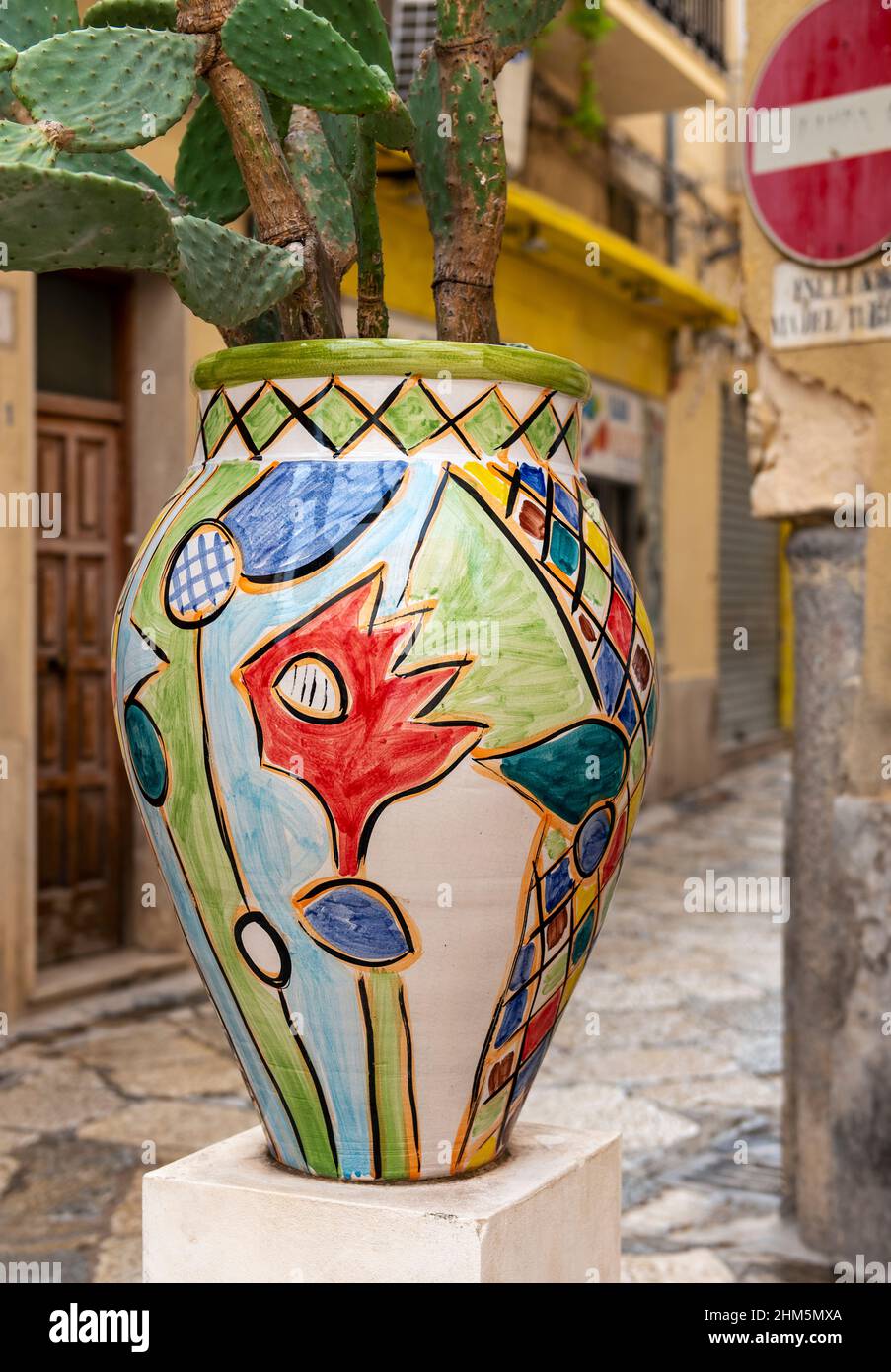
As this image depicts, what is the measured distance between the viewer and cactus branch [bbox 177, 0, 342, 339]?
177 centimetres

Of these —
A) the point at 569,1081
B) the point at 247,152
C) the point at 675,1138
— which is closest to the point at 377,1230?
the point at 247,152

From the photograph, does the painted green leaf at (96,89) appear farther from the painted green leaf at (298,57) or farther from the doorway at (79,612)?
the doorway at (79,612)

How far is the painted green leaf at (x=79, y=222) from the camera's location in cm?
148

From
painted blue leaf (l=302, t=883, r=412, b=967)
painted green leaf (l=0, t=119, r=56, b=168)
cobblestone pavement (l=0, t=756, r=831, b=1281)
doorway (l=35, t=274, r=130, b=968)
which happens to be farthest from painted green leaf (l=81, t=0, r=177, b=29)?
doorway (l=35, t=274, r=130, b=968)

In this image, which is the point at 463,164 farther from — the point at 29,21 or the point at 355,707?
the point at 355,707

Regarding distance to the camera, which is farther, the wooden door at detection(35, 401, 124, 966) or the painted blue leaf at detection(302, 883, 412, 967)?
the wooden door at detection(35, 401, 124, 966)

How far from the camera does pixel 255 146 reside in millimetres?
1784

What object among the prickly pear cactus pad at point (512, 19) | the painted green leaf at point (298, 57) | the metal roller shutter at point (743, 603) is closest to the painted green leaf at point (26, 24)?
the painted green leaf at point (298, 57)

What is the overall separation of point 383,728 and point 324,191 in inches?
30.1

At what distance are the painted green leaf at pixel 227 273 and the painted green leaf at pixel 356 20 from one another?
39 cm

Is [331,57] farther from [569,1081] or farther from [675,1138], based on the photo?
[569,1081]

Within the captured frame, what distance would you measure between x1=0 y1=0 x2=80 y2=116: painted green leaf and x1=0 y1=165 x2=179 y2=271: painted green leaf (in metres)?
0.30

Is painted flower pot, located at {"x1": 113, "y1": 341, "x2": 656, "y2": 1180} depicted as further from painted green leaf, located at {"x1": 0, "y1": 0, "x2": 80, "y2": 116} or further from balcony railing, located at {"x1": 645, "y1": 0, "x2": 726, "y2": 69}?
balcony railing, located at {"x1": 645, "y1": 0, "x2": 726, "y2": 69}

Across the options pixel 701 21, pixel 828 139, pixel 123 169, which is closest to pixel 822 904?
pixel 828 139
